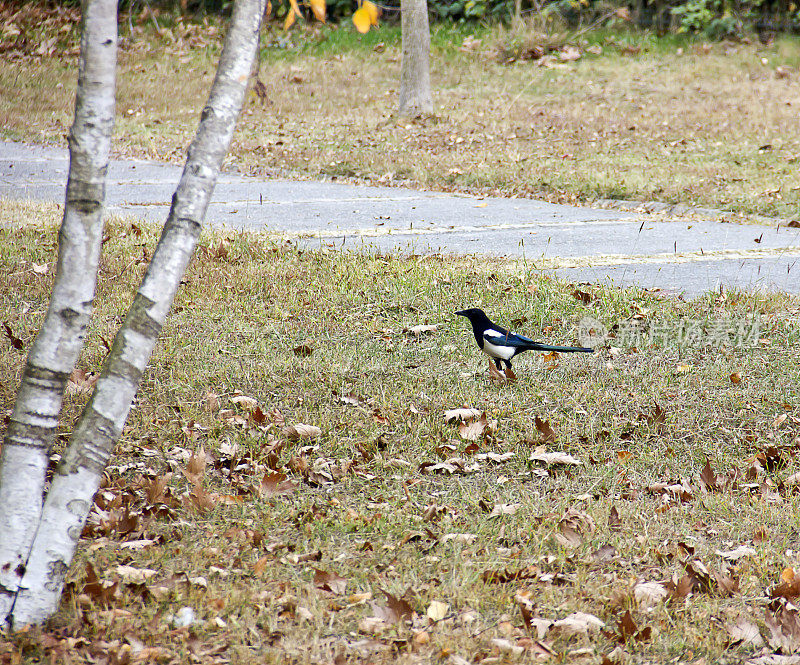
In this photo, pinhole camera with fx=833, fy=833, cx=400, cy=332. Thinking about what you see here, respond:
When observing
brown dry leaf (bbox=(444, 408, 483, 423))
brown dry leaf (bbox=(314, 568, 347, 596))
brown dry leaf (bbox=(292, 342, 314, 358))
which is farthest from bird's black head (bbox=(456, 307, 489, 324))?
brown dry leaf (bbox=(314, 568, 347, 596))

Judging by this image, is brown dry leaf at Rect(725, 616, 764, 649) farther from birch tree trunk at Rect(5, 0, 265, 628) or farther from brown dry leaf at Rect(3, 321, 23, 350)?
brown dry leaf at Rect(3, 321, 23, 350)

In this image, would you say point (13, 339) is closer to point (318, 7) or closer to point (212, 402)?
point (212, 402)

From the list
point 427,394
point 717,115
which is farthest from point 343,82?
point 427,394

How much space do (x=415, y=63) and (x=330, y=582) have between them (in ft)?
52.4

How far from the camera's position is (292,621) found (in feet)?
9.64

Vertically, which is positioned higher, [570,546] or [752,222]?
[570,546]

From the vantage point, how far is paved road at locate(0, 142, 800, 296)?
751 centimetres

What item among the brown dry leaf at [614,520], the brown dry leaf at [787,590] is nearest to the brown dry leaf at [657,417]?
the brown dry leaf at [614,520]

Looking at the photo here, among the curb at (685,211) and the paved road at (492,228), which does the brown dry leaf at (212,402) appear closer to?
the paved road at (492,228)

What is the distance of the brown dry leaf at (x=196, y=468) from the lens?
3.93 meters

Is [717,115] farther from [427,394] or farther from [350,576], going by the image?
[350,576]

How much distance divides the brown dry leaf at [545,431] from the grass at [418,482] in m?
0.02

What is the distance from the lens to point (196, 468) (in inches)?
159

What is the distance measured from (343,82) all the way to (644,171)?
1158 cm
